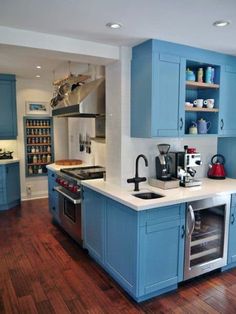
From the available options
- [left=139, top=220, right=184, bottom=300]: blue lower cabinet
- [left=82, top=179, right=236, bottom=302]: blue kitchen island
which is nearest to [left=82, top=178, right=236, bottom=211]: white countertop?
[left=82, top=179, right=236, bottom=302]: blue kitchen island

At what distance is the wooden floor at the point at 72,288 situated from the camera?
2.25m

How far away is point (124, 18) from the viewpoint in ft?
6.59

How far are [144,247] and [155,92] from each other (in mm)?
1410

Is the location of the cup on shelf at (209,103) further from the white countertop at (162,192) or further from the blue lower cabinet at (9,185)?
the blue lower cabinet at (9,185)

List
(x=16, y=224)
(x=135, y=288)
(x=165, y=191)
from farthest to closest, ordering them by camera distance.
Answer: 1. (x=16, y=224)
2. (x=165, y=191)
3. (x=135, y=288)

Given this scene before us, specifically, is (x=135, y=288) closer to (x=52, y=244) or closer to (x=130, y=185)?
Result: (x=130, y=185)

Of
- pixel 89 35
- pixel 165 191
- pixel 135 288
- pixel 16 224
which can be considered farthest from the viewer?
pixel 16 224

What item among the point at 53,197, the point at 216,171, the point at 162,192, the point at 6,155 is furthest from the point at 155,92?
the point at 6,155

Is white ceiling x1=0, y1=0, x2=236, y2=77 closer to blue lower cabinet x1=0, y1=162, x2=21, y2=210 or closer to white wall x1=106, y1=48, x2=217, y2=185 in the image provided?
white wall x1=106, y1=48, x2=217, y2=185

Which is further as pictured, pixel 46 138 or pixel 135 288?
pixel 46 138


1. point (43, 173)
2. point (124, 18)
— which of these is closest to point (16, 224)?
point (43, 173)

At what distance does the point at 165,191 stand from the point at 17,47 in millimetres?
1893

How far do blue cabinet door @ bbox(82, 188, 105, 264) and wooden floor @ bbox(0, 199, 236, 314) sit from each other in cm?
16

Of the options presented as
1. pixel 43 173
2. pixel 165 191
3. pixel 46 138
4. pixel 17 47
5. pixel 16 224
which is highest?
pixel 17 47
